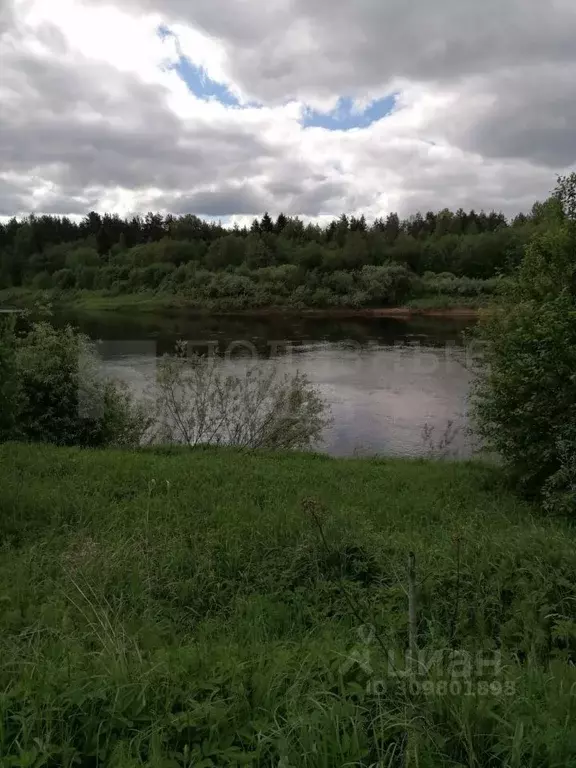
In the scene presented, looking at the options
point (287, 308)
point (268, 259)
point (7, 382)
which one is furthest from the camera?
point (268, 259)

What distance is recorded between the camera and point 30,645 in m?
3.24

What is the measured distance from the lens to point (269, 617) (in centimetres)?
411

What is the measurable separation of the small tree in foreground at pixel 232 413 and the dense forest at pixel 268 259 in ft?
85.4

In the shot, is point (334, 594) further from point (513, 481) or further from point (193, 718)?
point (513, 481)

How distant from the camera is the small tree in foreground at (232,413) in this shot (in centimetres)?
1315

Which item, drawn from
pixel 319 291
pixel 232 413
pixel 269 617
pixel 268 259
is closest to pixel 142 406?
pixel 232 413

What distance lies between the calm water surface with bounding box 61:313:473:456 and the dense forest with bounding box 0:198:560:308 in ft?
25.5

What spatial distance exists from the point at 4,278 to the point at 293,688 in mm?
88241

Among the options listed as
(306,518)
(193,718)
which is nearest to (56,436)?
(306,518)

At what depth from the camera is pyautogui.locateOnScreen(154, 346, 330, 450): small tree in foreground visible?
13.1 meters

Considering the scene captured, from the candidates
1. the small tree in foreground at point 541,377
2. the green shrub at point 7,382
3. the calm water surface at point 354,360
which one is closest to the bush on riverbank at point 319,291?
the calm water surface at point 354,360

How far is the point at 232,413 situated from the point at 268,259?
5586 cm

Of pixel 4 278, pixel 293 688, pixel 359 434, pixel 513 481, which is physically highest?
pixel 4 278

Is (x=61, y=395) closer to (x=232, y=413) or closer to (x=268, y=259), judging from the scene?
(x=232, y=413)
